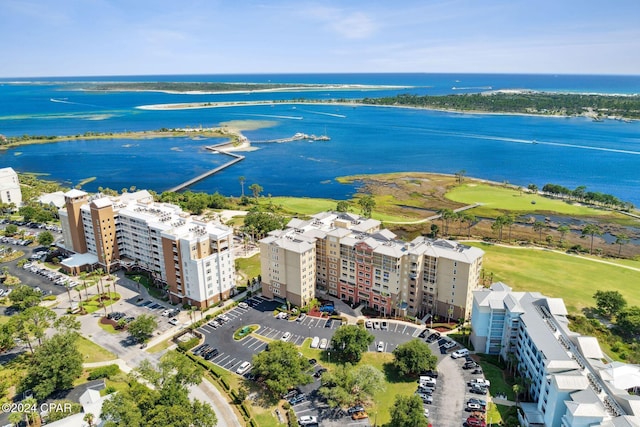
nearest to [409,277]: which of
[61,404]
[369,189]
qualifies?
[61,404]

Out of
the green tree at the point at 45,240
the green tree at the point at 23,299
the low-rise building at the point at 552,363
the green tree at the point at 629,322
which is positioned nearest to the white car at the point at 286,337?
the low-rise building at the point at 552,363

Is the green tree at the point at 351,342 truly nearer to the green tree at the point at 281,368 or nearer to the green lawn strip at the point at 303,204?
the green tree at the point at 281,368

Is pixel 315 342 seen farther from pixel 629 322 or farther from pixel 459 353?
pixel 629 322

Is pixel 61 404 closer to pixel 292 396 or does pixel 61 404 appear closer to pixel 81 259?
pixel 292 396

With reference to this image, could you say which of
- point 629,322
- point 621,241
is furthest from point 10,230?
point 621,241

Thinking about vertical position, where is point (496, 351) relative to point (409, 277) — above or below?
below
